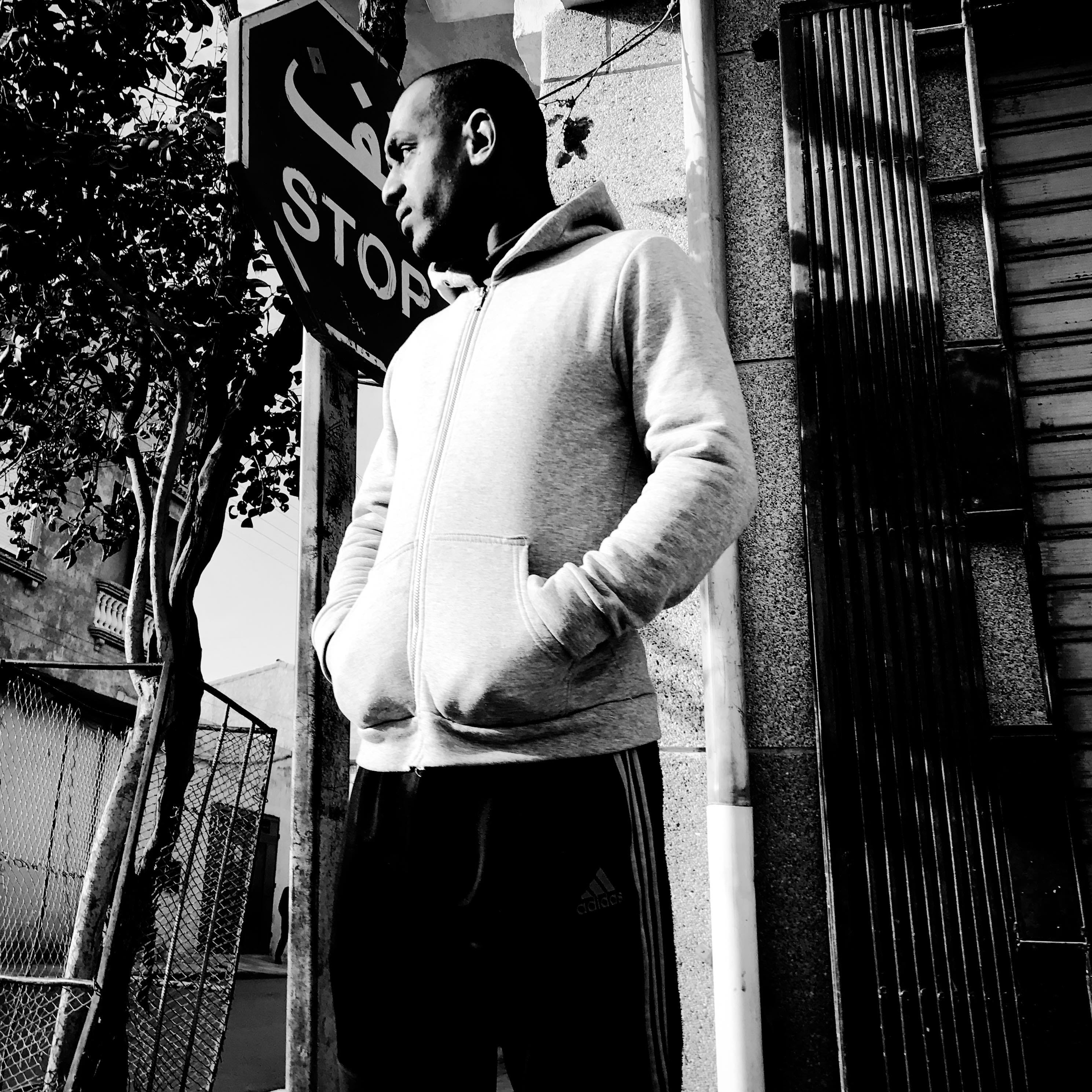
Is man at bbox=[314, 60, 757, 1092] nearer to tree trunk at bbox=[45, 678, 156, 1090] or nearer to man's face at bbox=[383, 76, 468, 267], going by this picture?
man's face at bbox=[383, 76, 468, 267]

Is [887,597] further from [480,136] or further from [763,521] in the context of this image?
[480,136]

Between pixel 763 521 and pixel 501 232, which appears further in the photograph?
pixel 763 521

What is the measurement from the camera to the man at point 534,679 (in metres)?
1.23

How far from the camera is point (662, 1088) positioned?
1226mm

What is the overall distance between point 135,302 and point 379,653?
572 cm

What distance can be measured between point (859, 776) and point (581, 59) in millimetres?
2778

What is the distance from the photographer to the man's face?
1674 mm

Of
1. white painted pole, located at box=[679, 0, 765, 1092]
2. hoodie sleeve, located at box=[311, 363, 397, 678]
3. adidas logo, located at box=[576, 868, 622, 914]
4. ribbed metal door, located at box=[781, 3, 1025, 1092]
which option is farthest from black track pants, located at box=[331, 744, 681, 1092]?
ribbed metal door, located at box=[781, 3, 1025, 1092]

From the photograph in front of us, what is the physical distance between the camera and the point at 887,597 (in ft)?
9.28

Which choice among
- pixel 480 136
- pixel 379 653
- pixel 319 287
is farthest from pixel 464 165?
pixel 379 653

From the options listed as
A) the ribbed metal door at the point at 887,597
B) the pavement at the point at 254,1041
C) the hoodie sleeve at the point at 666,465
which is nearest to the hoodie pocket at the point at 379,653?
the hoodie sleeve at the point at 666,465

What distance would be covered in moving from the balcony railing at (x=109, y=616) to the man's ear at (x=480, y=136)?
14.8 m

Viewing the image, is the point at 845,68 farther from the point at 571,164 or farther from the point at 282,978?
the point at 282,978

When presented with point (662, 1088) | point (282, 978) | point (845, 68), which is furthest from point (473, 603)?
point (282, 978)
